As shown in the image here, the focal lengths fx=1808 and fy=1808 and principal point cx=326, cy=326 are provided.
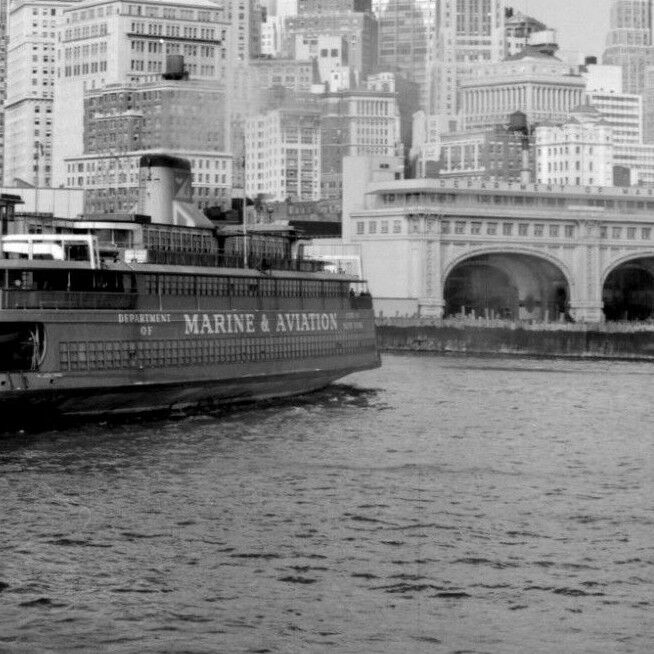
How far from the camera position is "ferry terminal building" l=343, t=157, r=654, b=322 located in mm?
127312

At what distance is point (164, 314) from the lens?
53.8 m

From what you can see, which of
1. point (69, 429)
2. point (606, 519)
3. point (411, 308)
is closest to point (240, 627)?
point (606, 519)


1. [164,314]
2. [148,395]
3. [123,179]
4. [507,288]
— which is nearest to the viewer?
[148,395]

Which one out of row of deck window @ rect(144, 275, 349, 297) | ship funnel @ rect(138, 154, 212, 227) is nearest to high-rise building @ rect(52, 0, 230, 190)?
ship funnel @ rect(138, 154, 212, 227)

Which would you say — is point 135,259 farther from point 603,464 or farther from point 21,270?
point 603,464

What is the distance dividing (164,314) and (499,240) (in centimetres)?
7727

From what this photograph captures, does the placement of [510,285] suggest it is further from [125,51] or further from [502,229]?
[125,51]

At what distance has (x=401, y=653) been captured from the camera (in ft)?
84.2

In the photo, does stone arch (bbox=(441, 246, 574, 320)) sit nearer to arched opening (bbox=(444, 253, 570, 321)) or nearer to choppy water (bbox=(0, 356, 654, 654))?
arched opening (bbox=(444, 253, 570, 321))

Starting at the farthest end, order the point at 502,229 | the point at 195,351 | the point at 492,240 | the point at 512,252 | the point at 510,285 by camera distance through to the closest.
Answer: the point at 510,285, the point at 502,229, the point at 512,252, the point at 492,240, the point at 195,351

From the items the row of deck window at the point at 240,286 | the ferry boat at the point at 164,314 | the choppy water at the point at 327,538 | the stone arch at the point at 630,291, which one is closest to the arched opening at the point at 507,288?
the stone arch at the point at 630,291

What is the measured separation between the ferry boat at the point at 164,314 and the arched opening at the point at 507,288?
205 ft

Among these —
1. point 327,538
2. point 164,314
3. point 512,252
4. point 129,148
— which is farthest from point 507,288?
point 327,538

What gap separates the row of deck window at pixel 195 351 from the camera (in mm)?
48781
